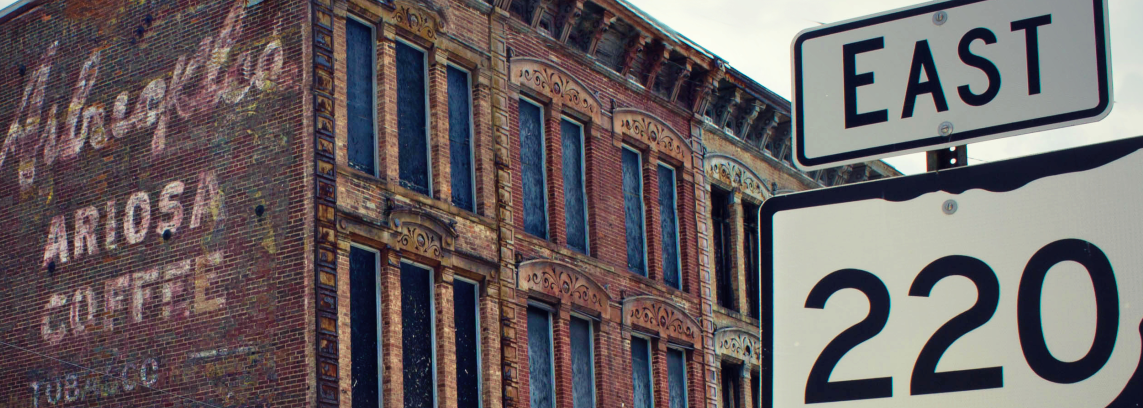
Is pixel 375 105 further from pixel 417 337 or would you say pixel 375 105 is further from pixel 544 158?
pixel 544 158

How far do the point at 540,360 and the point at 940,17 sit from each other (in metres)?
17.2

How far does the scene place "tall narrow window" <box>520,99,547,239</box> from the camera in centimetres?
2117

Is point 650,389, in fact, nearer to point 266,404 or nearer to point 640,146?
point 640,146

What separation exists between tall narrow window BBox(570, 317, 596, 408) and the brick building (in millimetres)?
36

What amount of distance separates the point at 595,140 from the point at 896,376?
19363 mm

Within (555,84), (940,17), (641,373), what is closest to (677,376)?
(641,373)

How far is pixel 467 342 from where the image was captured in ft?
63.1

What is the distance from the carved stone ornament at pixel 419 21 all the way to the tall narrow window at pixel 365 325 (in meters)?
3.11

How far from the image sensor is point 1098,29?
139 inches

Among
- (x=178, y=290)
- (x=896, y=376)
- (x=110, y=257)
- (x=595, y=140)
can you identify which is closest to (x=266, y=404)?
(x=178, y=290)

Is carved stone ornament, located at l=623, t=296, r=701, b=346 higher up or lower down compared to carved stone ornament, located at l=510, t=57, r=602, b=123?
lower down

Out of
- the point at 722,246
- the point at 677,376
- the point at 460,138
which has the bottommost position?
the point at 677,376

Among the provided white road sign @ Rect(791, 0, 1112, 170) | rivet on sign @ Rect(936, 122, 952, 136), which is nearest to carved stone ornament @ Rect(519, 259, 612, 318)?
white road sign @ Rect(791, 0, 1112, 170)

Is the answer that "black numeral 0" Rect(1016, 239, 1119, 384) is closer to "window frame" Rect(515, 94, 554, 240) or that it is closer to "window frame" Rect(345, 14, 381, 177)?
"window frame" Rect(345, 14, 381, 177)
